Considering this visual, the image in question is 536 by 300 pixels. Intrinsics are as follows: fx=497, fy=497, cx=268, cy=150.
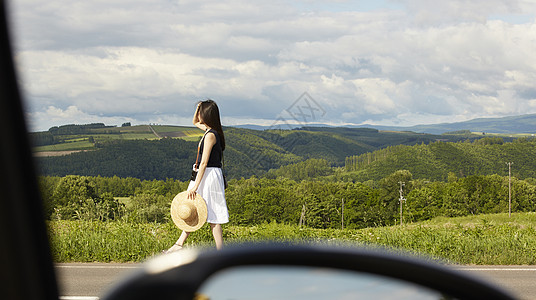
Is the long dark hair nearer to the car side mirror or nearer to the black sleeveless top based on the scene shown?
the black sleeveless top

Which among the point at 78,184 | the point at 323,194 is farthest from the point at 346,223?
the point at 78,184

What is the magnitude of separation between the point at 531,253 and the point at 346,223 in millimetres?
120820

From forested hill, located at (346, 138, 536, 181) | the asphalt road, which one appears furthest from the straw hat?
forested hill, located at (346, 138, 536, 181)

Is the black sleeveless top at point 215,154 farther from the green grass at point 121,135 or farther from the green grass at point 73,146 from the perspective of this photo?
the green grass at point 121,135

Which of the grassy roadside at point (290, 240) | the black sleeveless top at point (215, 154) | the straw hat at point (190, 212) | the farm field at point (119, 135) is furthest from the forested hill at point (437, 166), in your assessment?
the straw hat at point (190, 212)

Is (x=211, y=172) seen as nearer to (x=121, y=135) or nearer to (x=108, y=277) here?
(x=108, y=277)

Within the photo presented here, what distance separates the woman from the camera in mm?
6828

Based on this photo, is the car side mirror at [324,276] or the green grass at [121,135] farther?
the green grass at [121,135]

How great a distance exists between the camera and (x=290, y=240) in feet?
28.1

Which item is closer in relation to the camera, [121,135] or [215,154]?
[215,154]

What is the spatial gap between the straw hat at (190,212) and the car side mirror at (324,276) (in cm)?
582

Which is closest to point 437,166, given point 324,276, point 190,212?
point 190,212

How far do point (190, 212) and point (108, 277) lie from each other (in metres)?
1.44

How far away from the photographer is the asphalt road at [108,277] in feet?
19.9
